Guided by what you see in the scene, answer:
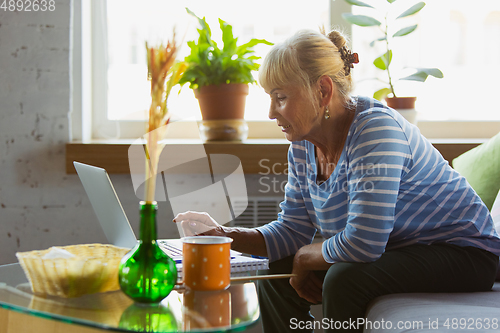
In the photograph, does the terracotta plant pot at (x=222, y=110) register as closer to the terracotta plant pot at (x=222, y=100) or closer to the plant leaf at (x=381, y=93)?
the terracotta plant pot at (x=222, y=100)

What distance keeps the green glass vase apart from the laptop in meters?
0.19

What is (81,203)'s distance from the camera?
6.39ft

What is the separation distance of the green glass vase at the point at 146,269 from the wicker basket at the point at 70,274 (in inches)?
2.4

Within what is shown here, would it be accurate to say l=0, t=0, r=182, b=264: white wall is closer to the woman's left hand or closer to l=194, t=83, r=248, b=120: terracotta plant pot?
l=194, t=83, r=248, b=120: terracotta plant pot

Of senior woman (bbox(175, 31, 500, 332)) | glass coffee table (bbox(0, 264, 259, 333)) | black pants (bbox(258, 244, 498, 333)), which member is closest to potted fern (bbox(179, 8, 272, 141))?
senior woman (bbox(175, 31, 500, 332))

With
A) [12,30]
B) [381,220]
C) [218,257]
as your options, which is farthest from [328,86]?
[12,30]

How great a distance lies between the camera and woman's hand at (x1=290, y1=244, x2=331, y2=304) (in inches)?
46.0

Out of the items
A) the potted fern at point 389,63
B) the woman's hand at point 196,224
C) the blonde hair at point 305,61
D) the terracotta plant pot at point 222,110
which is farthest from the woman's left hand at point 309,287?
the potted fern at point 389,63

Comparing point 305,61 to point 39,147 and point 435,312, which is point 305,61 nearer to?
point 435,312

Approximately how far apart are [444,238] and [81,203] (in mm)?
1403

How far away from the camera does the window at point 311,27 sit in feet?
7.07

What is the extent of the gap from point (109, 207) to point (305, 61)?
0.60m

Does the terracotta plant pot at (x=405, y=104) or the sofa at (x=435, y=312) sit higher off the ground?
the terracotta plant pot at (x=405, y=104)

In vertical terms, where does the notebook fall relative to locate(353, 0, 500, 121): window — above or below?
below
